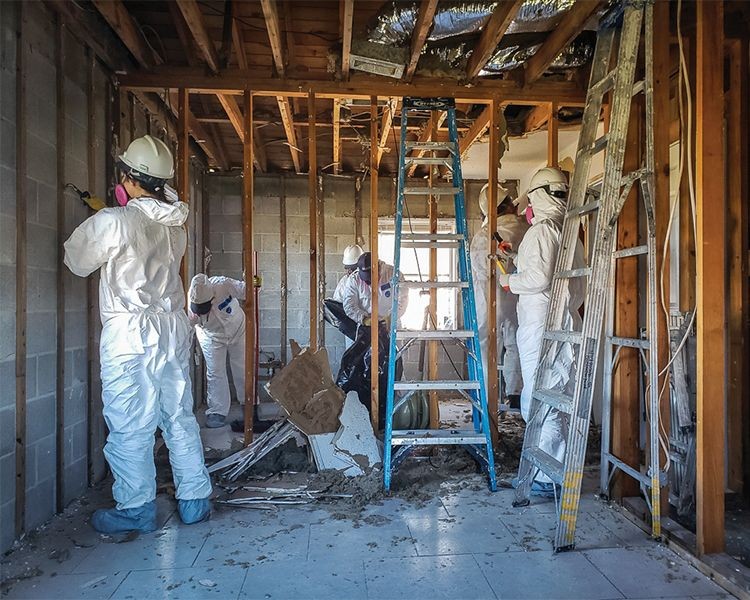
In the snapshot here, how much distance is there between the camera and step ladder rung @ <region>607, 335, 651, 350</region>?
240cm

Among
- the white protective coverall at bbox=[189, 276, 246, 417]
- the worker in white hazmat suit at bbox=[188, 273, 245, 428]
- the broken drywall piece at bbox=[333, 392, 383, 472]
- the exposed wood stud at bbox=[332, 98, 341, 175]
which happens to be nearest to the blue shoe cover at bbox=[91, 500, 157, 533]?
the broken drywall piece at bbox=[333, 392, 383, 472]

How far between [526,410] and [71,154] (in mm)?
2929

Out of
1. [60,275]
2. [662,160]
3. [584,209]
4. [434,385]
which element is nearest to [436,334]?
[434,385]

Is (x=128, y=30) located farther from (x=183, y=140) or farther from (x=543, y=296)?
(x=543, y=296)

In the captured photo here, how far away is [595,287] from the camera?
2355 millimetres

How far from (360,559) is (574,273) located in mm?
1629

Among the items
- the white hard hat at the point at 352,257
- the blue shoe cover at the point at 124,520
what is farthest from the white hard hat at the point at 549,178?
the blue shoe cover at the point at 124,520

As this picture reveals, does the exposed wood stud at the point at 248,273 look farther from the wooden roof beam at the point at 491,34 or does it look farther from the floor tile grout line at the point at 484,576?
the floor tile grout line at the point at 484,576

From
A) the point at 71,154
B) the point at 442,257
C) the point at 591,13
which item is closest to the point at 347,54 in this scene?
the point at 591,13

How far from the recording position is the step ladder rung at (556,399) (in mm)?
2336

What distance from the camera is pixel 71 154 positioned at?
276 centimetres

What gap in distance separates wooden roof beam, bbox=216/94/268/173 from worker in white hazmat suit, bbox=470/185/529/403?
202cm

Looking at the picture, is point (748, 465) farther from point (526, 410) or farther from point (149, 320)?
point (149, 320)

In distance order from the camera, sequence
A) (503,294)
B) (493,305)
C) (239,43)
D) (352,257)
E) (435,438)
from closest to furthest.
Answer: (435,438)
(239,43)
(493,305)
(503,294)
(352,257)
